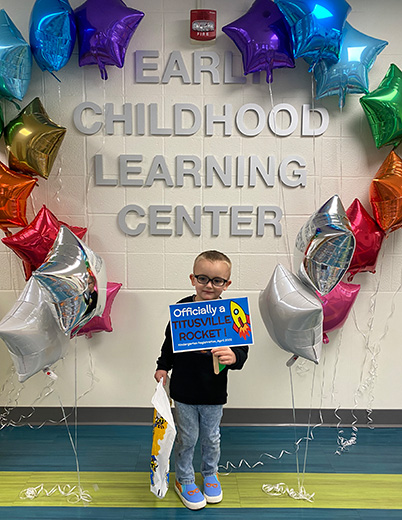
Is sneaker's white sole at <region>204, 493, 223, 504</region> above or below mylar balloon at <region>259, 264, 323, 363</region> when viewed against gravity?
below

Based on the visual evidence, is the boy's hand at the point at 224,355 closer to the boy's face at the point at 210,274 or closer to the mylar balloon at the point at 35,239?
the boy's face at the point at 210,274

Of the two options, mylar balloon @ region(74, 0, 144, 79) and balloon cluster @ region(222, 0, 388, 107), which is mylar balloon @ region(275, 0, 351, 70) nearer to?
balloon cluster @ region(222, 0, 388, 107)

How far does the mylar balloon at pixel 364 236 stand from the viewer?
2258mm

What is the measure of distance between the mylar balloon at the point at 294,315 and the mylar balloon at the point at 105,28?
1.23 metres

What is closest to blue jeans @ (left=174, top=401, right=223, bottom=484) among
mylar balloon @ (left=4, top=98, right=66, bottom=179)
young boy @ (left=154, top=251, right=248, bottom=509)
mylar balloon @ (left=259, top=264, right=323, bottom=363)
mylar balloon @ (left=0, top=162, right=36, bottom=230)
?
young boy @ (left=154, top=251, right=248, bottom=509)

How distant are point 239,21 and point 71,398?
204 centimetres

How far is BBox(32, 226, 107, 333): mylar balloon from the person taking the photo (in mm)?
1647

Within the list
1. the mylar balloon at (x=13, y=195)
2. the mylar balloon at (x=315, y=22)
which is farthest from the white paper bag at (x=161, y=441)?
the mylar balloon at (x=315, y=22)

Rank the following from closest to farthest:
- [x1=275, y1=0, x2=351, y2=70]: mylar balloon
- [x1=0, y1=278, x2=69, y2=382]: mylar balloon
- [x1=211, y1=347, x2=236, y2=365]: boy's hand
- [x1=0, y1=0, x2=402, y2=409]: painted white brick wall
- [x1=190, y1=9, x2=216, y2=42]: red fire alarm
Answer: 1. [x1=0, y1=278, x2=69, y2=382]: mylar balloon
2. [x1=211, y1=347, x2=236, y2=365]: boy's hand
3. [x1=275, y1=0, x2=351, y2=70]: mylar balloon
4. [x1=190, y1=9, x2=216, y2=42]: red fire alarm
5. [x1=0, y1=0, x2=402, y2=409]: painted white brick wall

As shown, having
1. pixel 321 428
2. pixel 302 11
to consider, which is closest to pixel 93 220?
pixel 302 11

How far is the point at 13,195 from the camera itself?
2117mm

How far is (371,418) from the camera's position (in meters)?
2.55

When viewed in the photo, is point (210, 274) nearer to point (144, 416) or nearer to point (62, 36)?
point (144, 416)

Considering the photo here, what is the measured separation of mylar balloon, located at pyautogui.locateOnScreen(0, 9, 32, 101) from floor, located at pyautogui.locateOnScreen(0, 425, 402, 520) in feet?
5.48
